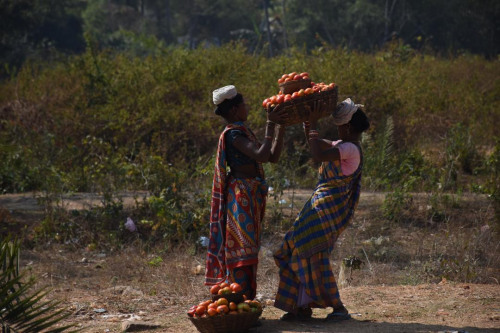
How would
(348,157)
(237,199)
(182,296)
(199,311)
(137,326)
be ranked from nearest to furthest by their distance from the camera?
(199,311) → (348,157) → (237,199) → (137,326) → (182,296)

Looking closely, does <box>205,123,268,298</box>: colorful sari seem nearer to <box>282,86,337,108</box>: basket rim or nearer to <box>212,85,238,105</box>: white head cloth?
<box>212,85,238,105</box>: white head cloth

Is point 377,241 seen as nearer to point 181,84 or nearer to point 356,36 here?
point 181,84

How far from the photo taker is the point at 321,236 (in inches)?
174

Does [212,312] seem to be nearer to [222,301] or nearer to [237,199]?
[222,301]

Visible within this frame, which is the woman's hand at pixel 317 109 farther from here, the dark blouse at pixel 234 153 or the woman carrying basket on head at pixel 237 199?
the dark blouse at pixel 234 153

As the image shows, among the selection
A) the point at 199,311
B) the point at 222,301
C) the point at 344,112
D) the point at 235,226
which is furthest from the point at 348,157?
the point at 199,311

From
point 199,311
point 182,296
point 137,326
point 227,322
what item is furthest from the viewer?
point 182,296

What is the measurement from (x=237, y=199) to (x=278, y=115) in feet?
2.11

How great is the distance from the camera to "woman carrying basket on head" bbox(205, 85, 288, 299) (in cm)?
446

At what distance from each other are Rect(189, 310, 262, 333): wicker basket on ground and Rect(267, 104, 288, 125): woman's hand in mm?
1252

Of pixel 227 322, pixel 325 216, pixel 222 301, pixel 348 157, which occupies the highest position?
pixel 348 157

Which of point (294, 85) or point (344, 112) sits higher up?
point (294, 85)

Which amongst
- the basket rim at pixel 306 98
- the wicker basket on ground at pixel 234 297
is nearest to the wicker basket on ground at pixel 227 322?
the wicker basket on ground at pixel 234 297

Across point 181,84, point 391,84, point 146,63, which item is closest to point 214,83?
point 181,84
